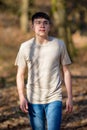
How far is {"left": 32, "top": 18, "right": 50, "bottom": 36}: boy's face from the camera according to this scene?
15.5ft

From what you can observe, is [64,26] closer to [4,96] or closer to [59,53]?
[4,96]

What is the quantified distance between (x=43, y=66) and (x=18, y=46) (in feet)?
55.2

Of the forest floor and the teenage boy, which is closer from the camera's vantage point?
the teenage boy

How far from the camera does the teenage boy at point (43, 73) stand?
4.73m

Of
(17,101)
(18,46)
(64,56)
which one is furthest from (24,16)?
(64,56)

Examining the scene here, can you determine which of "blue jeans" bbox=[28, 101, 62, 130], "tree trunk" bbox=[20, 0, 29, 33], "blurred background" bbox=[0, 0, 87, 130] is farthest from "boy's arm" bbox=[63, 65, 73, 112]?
"tree trunk" bbox=[20, 0, 29, 33]

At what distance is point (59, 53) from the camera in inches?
188

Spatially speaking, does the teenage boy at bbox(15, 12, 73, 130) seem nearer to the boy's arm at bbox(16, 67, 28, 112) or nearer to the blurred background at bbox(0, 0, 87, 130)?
the boy's arm at bbox(16, 67, 28, 112)

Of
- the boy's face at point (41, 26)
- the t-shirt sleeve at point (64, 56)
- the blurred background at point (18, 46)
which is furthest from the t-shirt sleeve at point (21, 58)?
the blurred background at point (18, 46)

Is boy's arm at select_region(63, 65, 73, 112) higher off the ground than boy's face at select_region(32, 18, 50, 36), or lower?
lower

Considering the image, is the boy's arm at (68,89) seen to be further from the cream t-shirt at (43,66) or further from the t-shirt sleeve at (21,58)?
the t-shirt sleeve at (21,58)

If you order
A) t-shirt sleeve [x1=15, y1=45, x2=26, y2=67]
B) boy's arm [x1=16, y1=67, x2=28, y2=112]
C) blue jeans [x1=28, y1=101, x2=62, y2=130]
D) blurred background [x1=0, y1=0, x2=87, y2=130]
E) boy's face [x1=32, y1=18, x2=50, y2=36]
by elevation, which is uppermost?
boy's face [x1=32, y1=18, x2=50, y2=36]

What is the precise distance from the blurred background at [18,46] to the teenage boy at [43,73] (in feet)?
9.61

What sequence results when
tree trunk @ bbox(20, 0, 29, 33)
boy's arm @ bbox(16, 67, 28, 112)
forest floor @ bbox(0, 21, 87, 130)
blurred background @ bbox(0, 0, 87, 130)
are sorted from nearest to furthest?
boy's arm @ bbox(16, 67, 28, 112), forest floor @ bbox(0, 21, 87, 130), blurred background @ bbox(0, 0, 87, 130), tree trunk @ bbox(20, 0, 29, 33)
